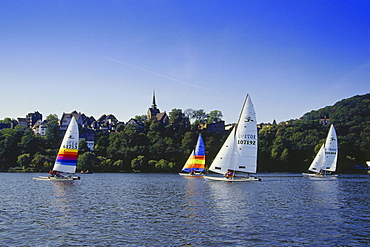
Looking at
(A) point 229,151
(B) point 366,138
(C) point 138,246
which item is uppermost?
(B) point 366,138

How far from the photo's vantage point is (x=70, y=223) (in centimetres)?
2644

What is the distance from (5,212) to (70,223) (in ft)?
26.3

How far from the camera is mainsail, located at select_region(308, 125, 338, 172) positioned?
291 ft

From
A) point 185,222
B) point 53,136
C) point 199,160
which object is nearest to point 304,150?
point 199,160

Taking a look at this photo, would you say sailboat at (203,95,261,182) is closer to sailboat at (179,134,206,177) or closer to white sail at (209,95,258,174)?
white sail at (209,95,258,174)

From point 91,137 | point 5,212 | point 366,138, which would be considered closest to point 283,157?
point 366,138

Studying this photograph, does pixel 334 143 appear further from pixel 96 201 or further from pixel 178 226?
pixel 178 226

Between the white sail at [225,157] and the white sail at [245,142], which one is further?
the white sail at [225,157]

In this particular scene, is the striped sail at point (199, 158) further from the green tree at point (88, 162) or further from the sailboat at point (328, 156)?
the green tree at point (88, 162)

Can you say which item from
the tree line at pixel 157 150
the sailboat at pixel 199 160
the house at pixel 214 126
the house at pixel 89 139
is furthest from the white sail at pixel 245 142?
the house at pixel 214 126

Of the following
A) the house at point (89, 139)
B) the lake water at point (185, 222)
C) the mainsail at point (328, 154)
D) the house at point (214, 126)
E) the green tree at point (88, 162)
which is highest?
the house at point (214, 126)

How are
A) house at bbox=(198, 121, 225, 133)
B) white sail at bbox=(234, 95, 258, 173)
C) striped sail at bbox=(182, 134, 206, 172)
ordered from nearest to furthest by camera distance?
white sail at bbox=(234, 95, 258, 173), striped sail at bbox=(182, 134, 206, 172), house at bbox=(198, 121, 225, 133)

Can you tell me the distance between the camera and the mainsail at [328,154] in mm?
88562

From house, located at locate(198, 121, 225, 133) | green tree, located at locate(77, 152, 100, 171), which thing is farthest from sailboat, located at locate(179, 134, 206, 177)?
house, located at locate(198, 121, 225, 133)
